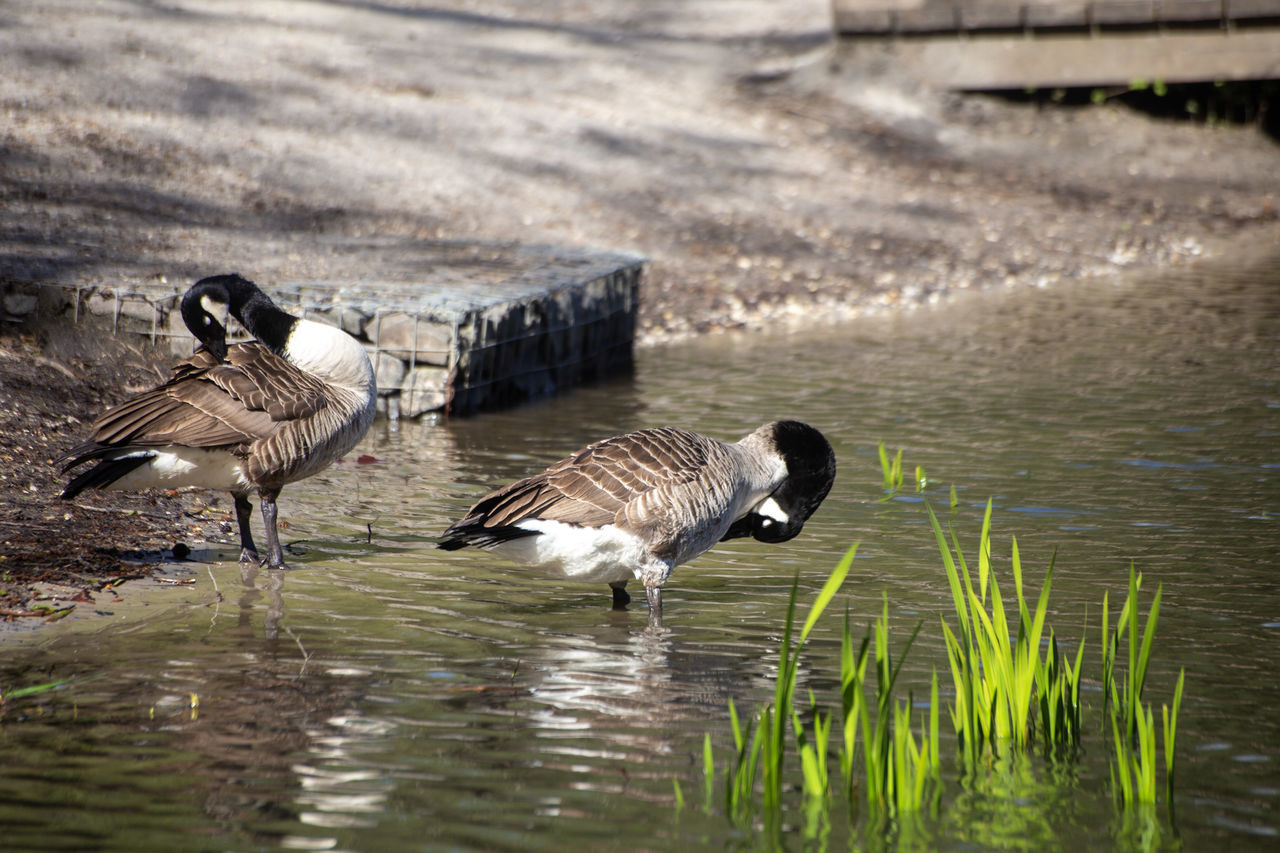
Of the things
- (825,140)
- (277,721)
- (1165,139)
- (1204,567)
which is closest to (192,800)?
(277,721)

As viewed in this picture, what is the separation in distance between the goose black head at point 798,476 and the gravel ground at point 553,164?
5485 millimetres

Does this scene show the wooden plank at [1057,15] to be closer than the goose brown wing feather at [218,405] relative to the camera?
No

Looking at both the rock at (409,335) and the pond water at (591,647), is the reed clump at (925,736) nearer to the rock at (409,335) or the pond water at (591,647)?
the pond water at (591,647)

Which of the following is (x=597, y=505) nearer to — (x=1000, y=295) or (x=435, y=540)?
(x=435, y=540)

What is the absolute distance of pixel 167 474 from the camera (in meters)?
7.53

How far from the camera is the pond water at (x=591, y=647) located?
4.76 metres

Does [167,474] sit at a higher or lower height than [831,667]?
higher

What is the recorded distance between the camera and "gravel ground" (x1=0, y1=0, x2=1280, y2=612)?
15.3 metres

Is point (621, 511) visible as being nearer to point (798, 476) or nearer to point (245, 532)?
point (798, 476)

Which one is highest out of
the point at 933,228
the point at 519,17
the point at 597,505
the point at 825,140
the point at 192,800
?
the point at 519,17

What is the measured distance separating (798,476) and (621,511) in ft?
4.27

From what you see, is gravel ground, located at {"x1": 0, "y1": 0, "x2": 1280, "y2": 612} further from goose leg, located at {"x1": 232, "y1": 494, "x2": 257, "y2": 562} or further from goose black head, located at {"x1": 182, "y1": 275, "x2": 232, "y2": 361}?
goose leg, located at {"x1": 232, "y1": 494, "x2": 257, "y2": 562}

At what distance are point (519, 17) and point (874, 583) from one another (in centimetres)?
2310

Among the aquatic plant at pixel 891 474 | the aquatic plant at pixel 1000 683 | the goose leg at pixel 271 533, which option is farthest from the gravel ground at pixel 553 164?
the aquatic plant at pixel 1000 683
